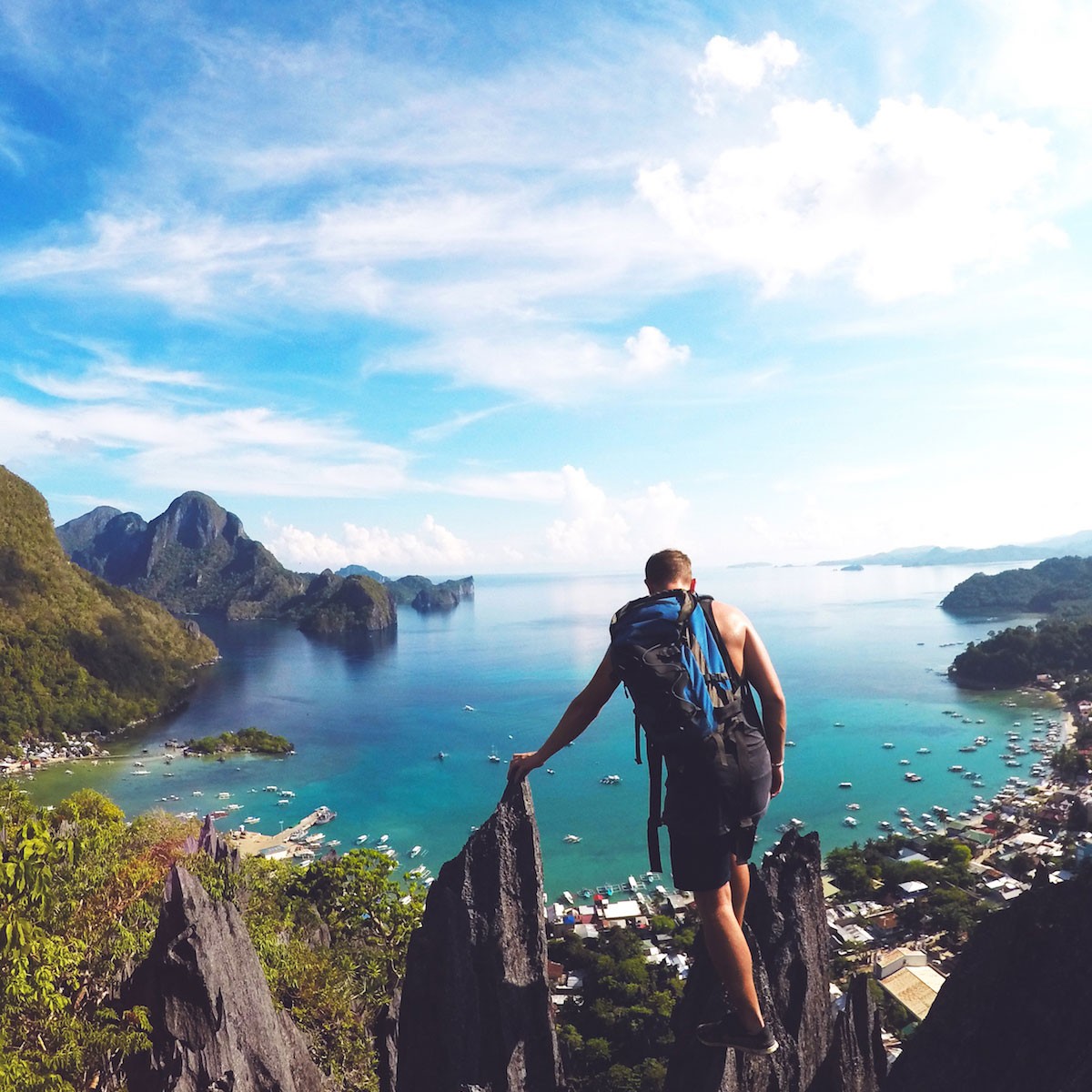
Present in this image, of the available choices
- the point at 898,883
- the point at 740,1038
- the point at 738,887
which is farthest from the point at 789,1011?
the point at 898,883

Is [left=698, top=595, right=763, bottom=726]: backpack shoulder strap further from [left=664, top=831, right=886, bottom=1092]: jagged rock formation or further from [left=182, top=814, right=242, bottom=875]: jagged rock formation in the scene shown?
[left=182, top=814, right=242, bottom=875]: jagged rock formation

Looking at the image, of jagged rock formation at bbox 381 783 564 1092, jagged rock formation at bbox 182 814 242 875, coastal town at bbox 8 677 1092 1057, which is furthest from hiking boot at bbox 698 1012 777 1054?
jagged rock formation at bbox 182 814 242 875

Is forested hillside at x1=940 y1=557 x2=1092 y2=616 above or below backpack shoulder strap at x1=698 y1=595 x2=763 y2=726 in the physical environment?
below

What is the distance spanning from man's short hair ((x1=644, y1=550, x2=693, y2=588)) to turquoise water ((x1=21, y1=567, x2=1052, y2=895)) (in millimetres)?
31389

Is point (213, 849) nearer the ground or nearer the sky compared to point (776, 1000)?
nearer the ground

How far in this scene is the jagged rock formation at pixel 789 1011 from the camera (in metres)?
3.71

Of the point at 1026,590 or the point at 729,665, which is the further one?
the point at 1026,590

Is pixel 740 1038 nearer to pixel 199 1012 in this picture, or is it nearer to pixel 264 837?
pixel 199 1012

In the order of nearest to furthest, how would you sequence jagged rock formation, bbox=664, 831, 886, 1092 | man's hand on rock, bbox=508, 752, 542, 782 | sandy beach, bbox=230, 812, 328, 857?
man's hand on rock, bbox=508, 752, 542, 782 → jagged rock formation, bbox=664, 831, 886, 1092 → sandy beach, bbox=230, 812, 328, 857

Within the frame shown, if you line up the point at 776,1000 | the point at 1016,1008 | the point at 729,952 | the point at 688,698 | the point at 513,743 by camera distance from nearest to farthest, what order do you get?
the point at 688,698 → the point at 729,952 → the point at 1016,1008 → the point at 776,1000 → the point at 513,743

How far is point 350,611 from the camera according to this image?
14875cm

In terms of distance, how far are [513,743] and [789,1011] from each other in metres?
51.7

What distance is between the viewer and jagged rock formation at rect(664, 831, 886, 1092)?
371cm

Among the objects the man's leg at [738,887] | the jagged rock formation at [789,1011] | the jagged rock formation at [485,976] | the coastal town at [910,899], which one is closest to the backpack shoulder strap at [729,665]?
the man's leg at [738,887]
